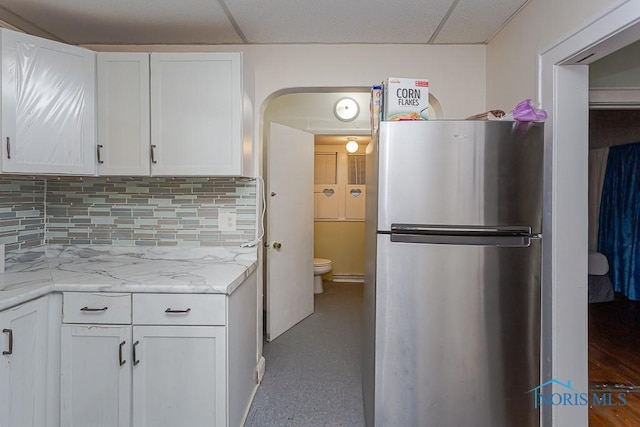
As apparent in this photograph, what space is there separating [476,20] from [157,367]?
2442 millimetres

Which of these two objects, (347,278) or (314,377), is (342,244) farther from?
(314,377)

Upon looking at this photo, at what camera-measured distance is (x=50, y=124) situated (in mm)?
1621

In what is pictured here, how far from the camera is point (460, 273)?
1.31 m

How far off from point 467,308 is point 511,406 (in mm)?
462

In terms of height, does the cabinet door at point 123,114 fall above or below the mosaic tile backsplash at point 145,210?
above

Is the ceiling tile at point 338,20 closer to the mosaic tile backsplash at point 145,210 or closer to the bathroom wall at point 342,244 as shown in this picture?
the mosaic tile backsplash at point 145,210

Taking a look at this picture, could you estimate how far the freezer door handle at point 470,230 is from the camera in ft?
4.29

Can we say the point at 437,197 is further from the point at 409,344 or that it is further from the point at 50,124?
the point at 50,124

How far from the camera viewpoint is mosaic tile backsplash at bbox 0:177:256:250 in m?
2.08

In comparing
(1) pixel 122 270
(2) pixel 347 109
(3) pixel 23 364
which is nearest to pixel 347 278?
(2) pixel 347 109

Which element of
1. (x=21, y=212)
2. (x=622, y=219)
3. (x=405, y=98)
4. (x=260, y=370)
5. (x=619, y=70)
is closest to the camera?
(x=405, y=98)

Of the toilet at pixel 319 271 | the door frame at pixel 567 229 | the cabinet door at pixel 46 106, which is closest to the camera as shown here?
the door frame at pixel 567 229

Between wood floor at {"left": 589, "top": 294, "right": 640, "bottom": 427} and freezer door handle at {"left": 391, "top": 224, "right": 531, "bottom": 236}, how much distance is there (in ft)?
4.53

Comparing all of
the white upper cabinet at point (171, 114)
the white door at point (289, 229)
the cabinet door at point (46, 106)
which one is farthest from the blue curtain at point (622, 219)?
the cabinet door at point (46, 106)
